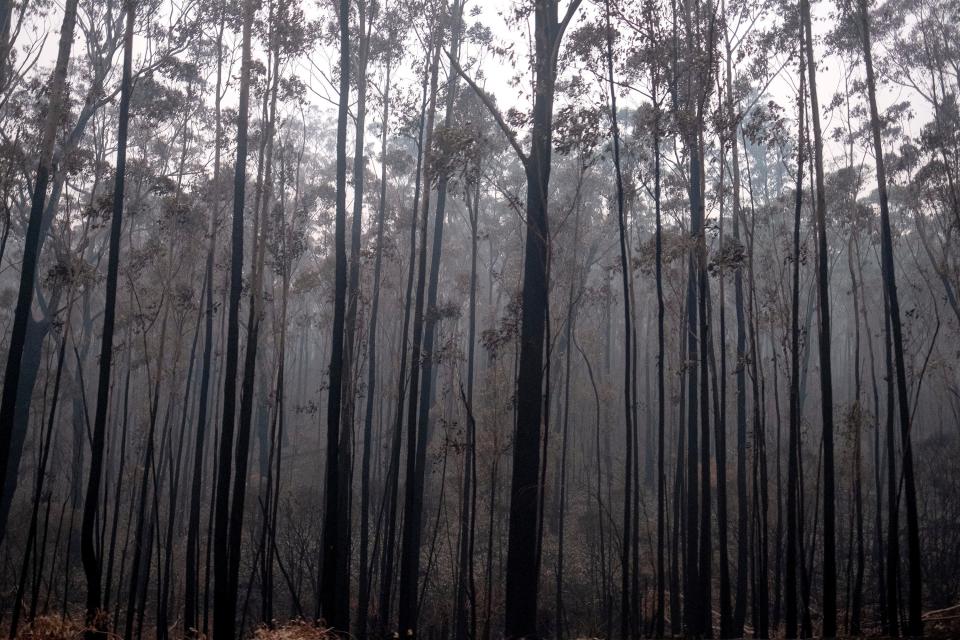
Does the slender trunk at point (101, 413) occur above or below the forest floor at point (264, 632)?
above

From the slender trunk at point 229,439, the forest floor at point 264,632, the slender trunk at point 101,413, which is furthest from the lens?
the slender trunk at point 101,413

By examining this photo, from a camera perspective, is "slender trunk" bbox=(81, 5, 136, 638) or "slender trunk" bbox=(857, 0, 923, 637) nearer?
"slender trunk" bbox=(81, 5, 136, 638)

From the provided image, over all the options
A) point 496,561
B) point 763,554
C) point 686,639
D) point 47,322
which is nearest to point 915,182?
point 763,554

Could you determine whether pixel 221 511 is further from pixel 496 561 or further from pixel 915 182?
pixel 915 182

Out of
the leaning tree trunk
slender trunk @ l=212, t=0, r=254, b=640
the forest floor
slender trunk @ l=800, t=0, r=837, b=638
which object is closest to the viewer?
the forest floor

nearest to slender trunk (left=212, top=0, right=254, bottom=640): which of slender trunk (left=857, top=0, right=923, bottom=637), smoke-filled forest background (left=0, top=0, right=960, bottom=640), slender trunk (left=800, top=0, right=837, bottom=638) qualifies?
smoke-filled forest background (left=0, top=0, right=960, bottom=640)

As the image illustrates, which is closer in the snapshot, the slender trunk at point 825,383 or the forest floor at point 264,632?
the forest floor at point 264,632

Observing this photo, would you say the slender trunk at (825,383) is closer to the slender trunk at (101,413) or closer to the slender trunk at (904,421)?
the slender trunk at (904,421)

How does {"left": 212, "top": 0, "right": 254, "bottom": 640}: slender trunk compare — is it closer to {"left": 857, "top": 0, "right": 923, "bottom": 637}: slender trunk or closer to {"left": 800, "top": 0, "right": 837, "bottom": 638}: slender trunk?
{"left": 800, "top": 0, "right": 837, "bottom": 638}: slender trunk

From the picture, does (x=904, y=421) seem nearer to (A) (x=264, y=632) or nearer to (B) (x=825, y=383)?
(B) (x=825, y=383)

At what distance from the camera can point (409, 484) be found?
1165cm

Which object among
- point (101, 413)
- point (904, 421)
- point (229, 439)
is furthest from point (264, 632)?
point (904, 421)

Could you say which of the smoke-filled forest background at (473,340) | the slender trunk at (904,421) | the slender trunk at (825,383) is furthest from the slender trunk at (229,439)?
the slender trunk at (904,421)

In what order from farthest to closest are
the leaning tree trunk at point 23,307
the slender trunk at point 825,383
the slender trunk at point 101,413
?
1. the leaning tree trunk at point 23,307
2. the slender trunk at point 825,383
3. the slender trunk at point 101,413
